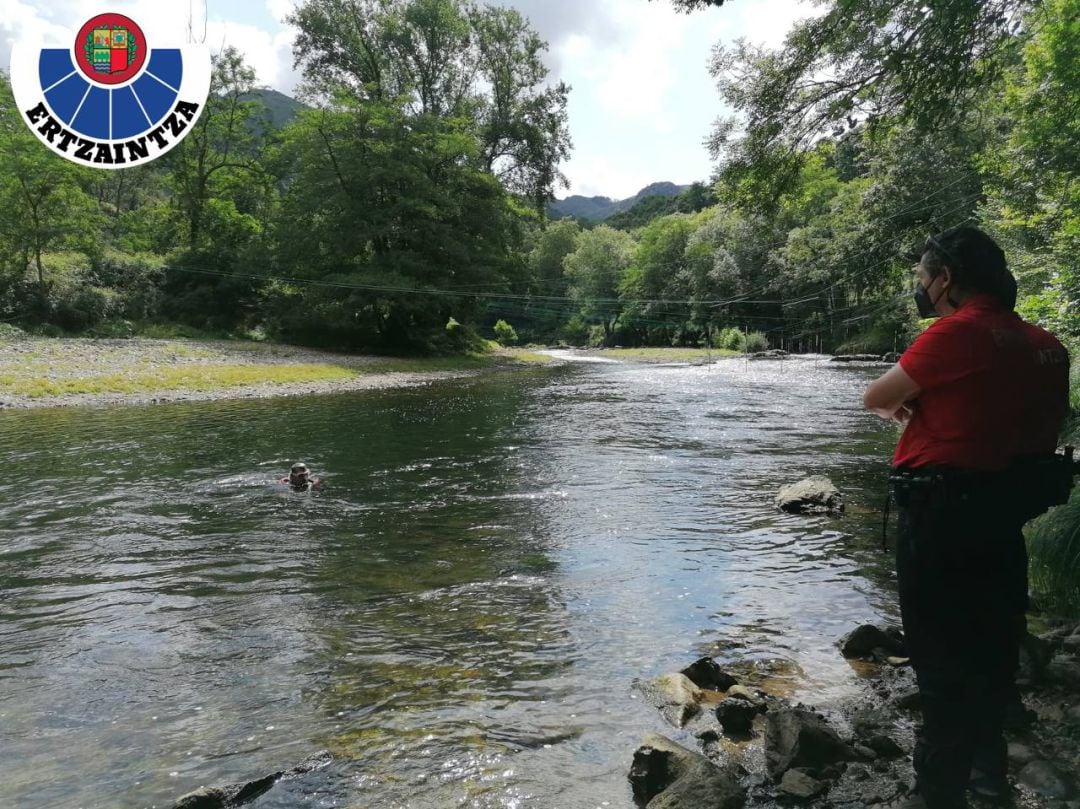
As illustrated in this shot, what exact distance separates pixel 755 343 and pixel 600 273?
36106 mm

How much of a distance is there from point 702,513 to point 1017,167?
15236mm

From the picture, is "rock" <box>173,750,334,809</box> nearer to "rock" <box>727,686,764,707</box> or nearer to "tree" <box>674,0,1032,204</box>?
"rock" <box>727,686,764,707</box>

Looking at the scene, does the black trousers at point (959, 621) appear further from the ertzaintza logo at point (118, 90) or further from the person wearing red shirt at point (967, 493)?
the ertzaintza logo at point (118, 90)

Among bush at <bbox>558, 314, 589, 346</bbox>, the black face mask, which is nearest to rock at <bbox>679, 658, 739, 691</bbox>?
the black face mask

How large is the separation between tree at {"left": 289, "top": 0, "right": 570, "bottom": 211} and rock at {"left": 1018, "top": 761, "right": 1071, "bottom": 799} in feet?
161

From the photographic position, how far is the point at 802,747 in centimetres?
373

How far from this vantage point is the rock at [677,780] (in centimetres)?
337

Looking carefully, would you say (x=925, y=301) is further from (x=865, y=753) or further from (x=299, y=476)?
(x=299, y=476)

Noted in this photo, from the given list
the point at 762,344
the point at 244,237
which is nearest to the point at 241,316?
the point at 244,237

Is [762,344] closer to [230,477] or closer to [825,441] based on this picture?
[825,441]

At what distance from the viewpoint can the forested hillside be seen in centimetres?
1402

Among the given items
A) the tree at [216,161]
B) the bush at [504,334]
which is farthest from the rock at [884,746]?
the bush at [504,334]

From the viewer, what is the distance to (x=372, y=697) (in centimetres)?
490

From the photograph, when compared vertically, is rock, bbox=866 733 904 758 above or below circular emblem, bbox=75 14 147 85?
below
